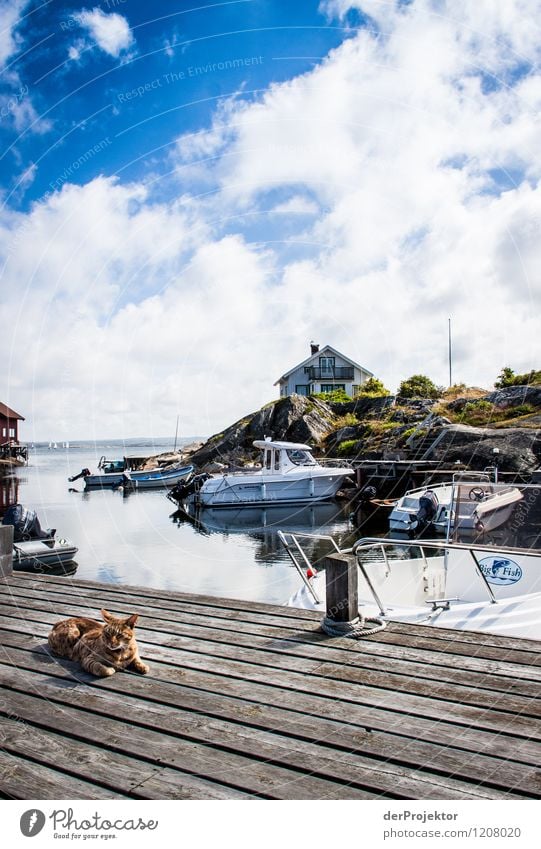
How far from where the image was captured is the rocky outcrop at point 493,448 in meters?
25.1

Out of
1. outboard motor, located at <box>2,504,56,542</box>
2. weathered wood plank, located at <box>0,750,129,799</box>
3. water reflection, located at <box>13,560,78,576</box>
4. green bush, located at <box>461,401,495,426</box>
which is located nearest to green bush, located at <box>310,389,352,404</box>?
green bush, located at <box>461,401,495,426</box>

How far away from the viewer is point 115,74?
5.87m

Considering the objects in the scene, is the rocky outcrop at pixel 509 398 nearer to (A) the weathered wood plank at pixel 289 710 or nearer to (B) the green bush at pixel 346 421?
(B) the green bush at pixel 346 421

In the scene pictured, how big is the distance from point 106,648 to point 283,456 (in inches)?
1070

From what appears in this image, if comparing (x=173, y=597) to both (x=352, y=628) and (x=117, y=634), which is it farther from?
(x=352, y=628)

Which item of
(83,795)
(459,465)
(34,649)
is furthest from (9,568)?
(459,465)

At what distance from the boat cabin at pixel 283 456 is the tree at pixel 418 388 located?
467 inches

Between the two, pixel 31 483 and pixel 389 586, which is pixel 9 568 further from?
pixel 31 483

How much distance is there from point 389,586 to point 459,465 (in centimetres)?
1940

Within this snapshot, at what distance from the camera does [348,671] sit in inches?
146

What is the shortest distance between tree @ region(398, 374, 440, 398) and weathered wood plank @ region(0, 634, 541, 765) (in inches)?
1460

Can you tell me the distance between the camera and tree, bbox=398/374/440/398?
129 ft

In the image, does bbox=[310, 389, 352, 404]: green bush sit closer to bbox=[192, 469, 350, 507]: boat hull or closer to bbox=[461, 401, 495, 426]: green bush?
bbox=[461, 401, 495, 426]: green bush

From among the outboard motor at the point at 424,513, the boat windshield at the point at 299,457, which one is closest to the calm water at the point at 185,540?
the boat windshield at the point at 299,457
